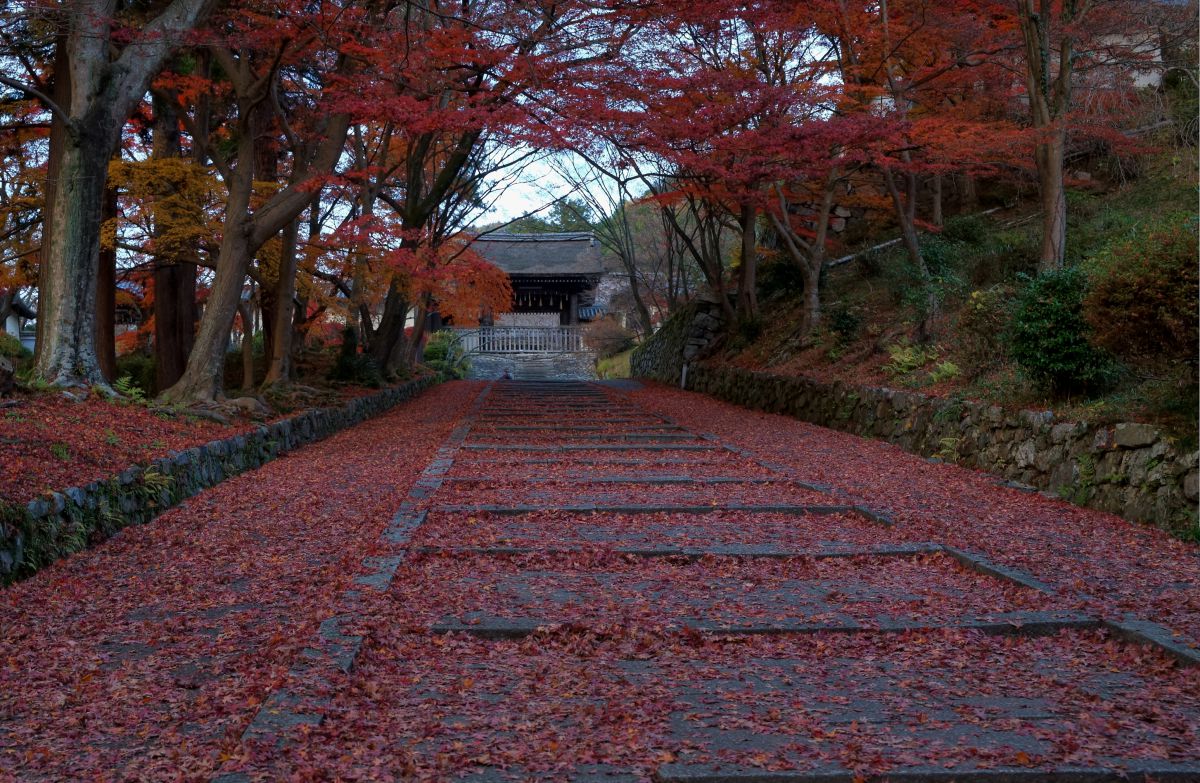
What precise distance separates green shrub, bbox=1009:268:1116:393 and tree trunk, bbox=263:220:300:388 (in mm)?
9878

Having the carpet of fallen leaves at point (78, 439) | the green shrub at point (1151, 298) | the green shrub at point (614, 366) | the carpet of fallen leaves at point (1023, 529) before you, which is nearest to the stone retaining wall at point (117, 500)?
the carpet of fallen leaves at point (78, 439)

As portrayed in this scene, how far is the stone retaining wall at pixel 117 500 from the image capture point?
16.7ft

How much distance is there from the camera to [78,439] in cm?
712

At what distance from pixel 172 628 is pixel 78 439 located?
11.3 ft

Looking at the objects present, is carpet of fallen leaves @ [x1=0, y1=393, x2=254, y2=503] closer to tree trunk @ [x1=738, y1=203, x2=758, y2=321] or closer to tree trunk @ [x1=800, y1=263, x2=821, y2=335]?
tree trunk @ [x1=800, y1=263, x2=821, y2=335]

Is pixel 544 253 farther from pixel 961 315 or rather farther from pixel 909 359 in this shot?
pixel 961 315

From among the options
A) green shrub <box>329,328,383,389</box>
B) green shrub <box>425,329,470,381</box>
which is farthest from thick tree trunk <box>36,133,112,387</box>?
green shrub <box>425,329,470,381</box>

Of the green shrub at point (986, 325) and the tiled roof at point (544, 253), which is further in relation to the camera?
the tiled roof at point (544, 253)

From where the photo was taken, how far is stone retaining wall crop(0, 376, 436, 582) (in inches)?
201

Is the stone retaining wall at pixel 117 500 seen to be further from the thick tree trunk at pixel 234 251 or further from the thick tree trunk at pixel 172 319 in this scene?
the thick tree trunk at pixel 172 319

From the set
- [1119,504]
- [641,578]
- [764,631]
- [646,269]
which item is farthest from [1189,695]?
[646,269]

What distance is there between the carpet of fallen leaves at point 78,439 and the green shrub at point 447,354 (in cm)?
2207

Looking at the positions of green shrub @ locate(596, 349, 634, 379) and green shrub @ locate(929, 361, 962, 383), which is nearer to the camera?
green shrub @ locate(929, 361, 962, 383)

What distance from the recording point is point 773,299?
21734 mm
